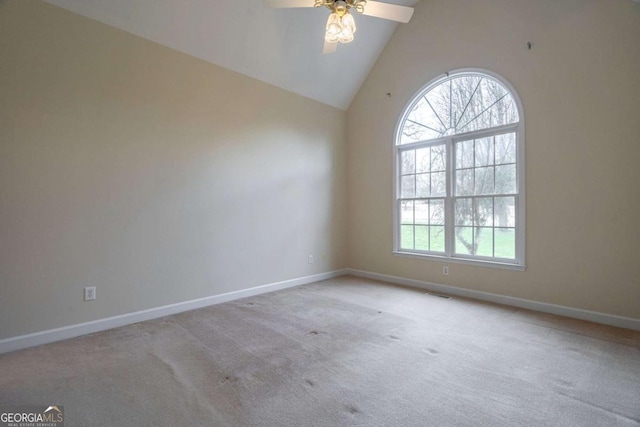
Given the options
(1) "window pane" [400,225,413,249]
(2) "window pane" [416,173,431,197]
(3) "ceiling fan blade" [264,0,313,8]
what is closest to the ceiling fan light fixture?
(3) "ceiling fan blade" [264,0,313,8]

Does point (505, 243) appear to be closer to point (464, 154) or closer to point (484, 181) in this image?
point (484, 181)

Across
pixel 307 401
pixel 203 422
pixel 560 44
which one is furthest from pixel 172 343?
pixel 560 44

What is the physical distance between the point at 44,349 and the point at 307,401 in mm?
2290

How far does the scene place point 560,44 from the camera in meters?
3.18

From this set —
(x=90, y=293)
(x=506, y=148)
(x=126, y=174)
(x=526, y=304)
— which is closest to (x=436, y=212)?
(x=506, y=148)

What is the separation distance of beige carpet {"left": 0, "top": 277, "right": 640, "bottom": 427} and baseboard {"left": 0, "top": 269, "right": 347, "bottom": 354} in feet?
0.35

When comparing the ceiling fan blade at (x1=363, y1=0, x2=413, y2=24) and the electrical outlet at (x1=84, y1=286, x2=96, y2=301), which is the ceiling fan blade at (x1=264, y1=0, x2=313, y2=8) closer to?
the ceiling fan blade at (x1=363, y1=0, x2=413, y2=24)

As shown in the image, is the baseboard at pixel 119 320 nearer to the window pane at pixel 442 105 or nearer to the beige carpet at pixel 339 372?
the beige carpet at pixel 339 372

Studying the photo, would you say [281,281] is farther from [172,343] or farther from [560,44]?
[560,44]

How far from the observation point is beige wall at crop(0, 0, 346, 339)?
252 cm

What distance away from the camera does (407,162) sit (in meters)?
4.63

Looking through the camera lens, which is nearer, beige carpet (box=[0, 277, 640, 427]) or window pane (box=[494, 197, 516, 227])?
beige carpet (box=[0, 277, 640, 427])

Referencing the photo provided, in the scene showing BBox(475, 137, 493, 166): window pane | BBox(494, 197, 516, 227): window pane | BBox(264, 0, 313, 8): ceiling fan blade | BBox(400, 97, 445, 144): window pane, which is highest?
BBox(264, 0, 313, 8): ceiling fan blade

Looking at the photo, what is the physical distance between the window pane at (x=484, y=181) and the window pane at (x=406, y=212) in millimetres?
955
